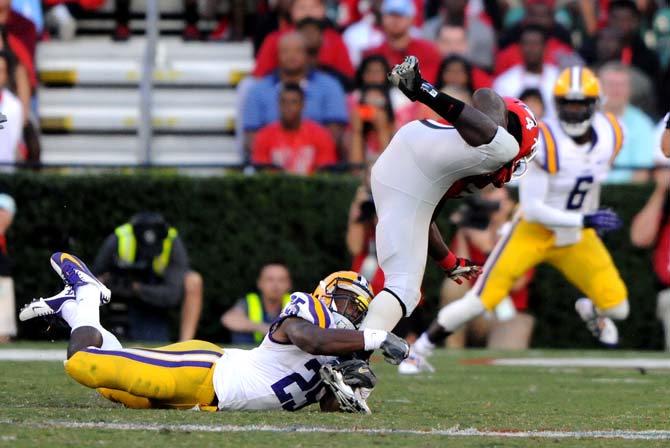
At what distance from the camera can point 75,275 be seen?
6.39 meters

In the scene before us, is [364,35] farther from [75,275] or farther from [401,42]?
[75,275]

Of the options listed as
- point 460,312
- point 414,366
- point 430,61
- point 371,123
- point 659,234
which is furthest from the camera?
point 430,61

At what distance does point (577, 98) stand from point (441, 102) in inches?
135

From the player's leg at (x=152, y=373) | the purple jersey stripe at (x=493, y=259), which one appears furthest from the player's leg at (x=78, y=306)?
the purple jersey stripe at (x=493, y=259)

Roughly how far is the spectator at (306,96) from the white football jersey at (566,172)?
272 centimetres

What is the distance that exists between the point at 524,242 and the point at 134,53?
532 centimetres

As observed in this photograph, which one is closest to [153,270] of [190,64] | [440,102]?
[190,64]

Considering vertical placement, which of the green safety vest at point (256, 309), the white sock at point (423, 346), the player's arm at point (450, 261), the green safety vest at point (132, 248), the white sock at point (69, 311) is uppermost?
the player's arm at point (450, 261)

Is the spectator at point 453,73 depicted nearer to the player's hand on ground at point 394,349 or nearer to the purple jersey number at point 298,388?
the purple jersey number at point 298,388

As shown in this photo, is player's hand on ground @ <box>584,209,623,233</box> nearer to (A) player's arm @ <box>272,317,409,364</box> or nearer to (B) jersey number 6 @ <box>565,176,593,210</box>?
(B) jersey number 6 @ <box>565,176,593,210</box>

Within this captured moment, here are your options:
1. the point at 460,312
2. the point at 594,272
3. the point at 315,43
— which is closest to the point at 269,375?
the point at 460,312

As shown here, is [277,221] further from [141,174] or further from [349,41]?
[349,41]

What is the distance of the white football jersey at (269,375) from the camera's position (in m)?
5.66

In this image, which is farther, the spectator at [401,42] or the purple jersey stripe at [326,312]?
the spectator at [401,42]
